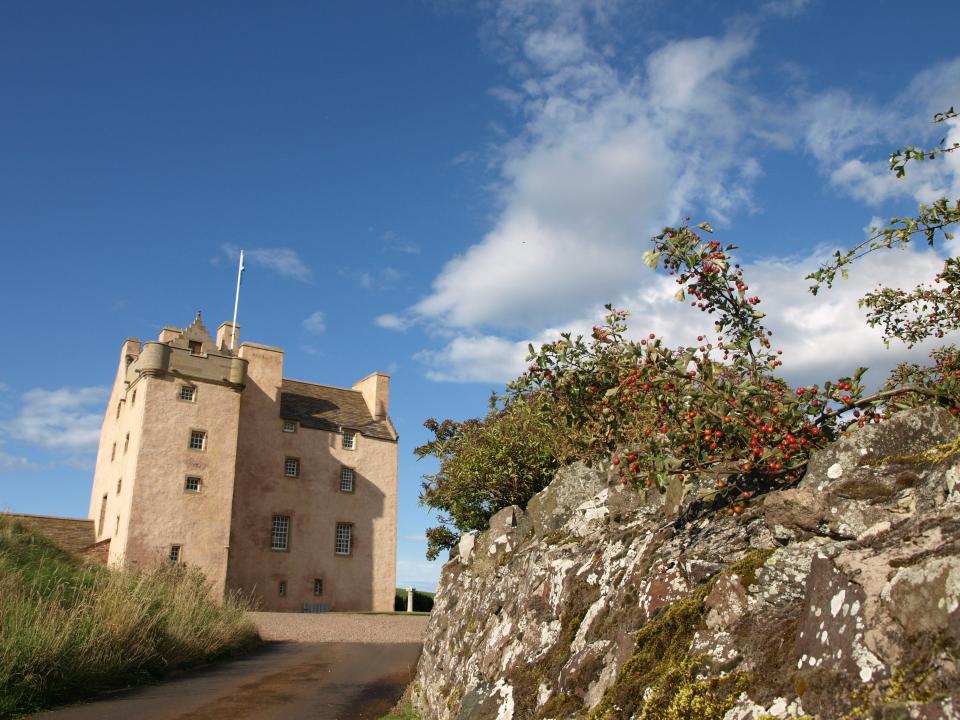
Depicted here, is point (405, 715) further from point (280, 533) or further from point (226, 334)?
point (226, 334)

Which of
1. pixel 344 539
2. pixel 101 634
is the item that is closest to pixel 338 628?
pixel 101 634

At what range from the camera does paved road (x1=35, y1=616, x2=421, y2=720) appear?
12.1 m

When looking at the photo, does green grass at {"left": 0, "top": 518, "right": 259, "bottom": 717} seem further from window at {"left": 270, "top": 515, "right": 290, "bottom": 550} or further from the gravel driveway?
window at {"left": 270, "top": 515, "right": 290, "bottom": 550}

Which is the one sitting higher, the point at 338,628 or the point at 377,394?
the point at 377,394

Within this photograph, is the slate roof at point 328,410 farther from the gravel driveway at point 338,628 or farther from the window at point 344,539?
the gravel driveway at point 338,628

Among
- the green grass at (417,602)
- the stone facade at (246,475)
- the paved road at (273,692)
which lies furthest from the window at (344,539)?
the paved road at (273,692)

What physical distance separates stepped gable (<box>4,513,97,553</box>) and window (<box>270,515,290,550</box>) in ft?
30.5

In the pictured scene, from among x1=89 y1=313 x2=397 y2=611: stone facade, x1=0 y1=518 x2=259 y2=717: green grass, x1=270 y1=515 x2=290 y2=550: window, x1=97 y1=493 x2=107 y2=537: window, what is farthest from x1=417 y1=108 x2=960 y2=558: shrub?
x1=97 y1=493 x2=107 y2=537: window

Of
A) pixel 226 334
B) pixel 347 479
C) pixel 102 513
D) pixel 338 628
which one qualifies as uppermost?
pixel 226 334

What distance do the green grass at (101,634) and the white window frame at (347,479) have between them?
21.5 m

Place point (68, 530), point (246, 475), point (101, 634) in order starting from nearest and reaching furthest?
point (101, 634)
point (68, 530)
point (246, 475)

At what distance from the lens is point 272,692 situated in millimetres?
14234

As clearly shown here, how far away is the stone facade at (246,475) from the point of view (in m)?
36.3

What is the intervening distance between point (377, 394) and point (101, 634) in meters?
33.2
